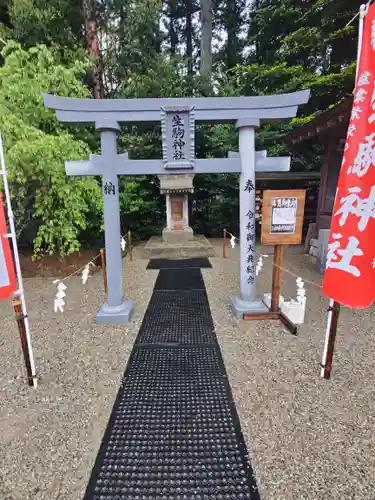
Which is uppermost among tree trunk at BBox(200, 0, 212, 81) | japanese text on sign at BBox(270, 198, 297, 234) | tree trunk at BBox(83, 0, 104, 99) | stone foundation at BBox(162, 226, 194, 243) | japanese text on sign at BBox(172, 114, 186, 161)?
tree trunk at BBox(200, 0, 212, 81)

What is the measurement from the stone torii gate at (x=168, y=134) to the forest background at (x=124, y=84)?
A: 1.91 meters

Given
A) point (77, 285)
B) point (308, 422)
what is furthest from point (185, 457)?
point (77, 285)

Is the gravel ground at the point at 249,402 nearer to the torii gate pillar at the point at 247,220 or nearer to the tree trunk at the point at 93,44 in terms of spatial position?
the torii gate pillar at the point at 247,220

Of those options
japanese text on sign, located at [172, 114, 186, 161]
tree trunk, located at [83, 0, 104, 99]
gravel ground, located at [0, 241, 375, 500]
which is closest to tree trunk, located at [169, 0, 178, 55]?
tree trunk, located at [83, 0, 104, 99]

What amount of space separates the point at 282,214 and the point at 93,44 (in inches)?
358

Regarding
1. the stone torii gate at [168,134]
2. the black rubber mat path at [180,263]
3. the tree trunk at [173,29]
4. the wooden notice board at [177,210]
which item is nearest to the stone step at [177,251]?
the black rubber mat path at [180,263]

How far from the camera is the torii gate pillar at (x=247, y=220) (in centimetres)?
416

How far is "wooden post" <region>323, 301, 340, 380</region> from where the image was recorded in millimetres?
2793

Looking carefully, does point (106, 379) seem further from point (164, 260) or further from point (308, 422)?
point (164, 260)

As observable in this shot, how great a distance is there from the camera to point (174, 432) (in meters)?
2.34

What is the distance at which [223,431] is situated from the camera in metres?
2.33

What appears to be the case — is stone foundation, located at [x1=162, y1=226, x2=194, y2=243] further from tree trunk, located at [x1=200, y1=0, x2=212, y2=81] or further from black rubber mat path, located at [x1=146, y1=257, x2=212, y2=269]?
tree trunk, located at [x1=200, y1=0, x2=212, y2=81]

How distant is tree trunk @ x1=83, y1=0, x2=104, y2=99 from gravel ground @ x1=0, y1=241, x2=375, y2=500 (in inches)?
316

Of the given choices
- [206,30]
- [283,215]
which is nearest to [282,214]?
[283,215]
